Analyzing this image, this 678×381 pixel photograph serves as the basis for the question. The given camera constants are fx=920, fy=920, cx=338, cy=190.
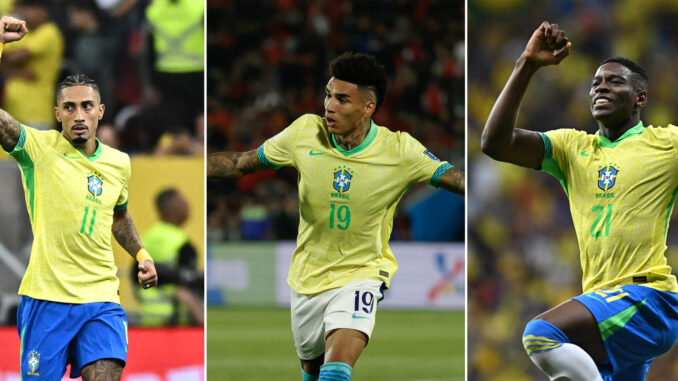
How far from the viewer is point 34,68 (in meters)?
7.64

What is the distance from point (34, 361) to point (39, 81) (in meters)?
3.29

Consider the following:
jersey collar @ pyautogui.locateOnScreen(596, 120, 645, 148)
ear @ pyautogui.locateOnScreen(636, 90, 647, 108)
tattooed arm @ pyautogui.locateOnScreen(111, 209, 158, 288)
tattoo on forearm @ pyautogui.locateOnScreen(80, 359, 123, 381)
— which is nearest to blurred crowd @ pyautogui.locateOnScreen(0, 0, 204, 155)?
tattooed arm @ pyautogui.locateOnScreen(111, 209, 158, 288)

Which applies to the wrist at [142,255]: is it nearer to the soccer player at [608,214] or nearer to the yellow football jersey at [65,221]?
the yellow football jersey at [65,221]

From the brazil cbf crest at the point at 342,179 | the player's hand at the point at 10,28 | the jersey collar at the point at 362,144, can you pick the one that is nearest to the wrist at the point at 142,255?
the brazil cbf crest at the point at 342,179

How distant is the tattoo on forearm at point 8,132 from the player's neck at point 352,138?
1825 millimetres

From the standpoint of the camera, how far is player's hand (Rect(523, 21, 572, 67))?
14.4 feet

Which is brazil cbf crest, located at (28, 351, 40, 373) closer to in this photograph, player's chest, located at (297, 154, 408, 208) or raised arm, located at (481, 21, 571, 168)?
player's chest, located at (297, 154, 408, 208)

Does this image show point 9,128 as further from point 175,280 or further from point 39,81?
point 175,280

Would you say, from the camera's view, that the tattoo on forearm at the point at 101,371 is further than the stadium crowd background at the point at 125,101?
No

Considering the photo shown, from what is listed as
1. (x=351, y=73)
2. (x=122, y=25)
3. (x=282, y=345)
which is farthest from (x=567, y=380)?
(x=282, y=345)

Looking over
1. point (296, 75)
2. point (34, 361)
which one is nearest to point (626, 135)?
point (34, 361)

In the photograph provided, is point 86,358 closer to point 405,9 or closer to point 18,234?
point 18,234

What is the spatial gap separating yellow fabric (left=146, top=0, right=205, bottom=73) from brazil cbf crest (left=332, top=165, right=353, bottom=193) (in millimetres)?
2797

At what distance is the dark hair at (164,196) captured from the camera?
7.71 meters
